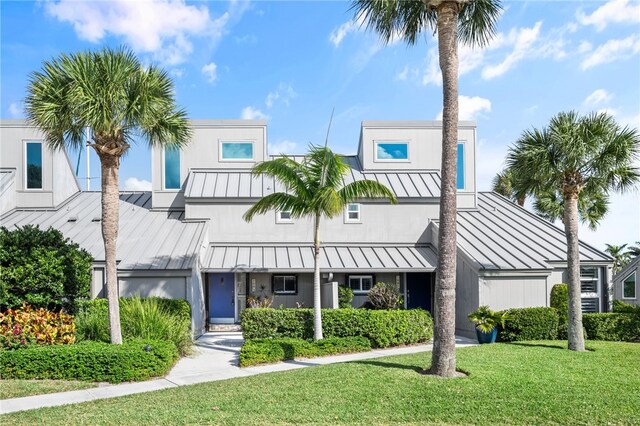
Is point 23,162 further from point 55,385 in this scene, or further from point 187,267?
point 55,385

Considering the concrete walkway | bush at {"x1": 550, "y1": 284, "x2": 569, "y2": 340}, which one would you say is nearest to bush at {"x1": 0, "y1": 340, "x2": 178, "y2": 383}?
the concrete walkway

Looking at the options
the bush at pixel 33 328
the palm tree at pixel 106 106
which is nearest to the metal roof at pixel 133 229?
the bush at pixel 33 328

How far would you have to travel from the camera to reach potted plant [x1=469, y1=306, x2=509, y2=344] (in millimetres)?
15234

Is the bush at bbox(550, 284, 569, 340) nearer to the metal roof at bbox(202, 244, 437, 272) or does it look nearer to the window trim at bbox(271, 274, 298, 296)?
the metal roof at bbox(202, 244, 437, 272)

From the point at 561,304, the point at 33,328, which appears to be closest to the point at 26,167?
the point at 33,328

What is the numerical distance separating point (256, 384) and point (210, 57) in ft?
31.0

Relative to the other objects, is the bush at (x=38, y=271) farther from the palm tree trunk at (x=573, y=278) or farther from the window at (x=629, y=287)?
the window at (x=629, y=287)

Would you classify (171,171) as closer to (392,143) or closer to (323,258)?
(323,258)

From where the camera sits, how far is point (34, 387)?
1018 cm

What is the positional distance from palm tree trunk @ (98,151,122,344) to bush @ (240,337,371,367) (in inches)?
134

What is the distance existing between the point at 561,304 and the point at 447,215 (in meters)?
8.97

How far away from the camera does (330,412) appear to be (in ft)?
26.2

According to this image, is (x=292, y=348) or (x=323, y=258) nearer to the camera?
(x=292, y=348)

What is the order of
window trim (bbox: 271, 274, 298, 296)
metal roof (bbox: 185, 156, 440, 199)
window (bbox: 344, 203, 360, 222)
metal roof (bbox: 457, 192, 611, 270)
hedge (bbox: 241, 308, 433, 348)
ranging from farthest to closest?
window (bbox: 344, 203, 360, 222), metal roof (bbox: 185, 156, 440, 199), window trim (bbox: 271, 274, 298, 296), metal roof (bbox: 457, 192, 611, 270), hedge (bbox: 241, 308, 433, 348)
